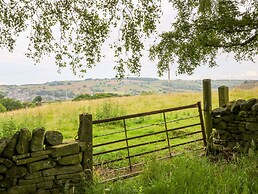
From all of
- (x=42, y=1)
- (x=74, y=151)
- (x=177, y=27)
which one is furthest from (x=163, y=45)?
(x=74, y=151)

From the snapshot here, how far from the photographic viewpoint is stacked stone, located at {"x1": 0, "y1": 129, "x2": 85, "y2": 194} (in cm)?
387

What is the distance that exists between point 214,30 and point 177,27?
1038 millimetres

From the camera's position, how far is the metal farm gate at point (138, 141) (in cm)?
564

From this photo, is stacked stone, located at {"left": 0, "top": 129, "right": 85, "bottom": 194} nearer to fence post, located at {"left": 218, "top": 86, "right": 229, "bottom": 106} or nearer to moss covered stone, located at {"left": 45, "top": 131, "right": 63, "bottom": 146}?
moss covered stone, located at {"left": 45, "top": 131, "right": 63, "bottom": 146}

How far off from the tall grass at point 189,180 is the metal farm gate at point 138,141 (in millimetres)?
1023

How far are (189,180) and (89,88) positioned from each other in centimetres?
2617

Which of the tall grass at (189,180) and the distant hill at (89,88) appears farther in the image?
the distant hill at (89,88)

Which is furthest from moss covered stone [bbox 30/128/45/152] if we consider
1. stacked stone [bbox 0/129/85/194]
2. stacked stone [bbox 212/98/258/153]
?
stacked stone [bbox 212/98/258/153]

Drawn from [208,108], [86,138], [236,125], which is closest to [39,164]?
[86,138]

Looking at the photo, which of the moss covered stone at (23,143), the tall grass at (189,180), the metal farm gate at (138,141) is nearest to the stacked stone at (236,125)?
the metal farm gate at (138,141)

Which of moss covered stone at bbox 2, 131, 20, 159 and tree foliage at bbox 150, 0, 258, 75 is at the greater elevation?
tree foliage at bbox 150, 0, 258, 75

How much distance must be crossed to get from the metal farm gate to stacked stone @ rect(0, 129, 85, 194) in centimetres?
94

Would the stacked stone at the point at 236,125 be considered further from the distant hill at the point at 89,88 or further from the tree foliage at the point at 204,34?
the distant hill at the point at 89,88

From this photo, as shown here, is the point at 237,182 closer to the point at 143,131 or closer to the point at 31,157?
the point at 31,157
